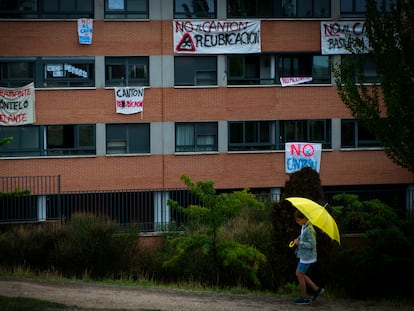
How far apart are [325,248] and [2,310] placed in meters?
8.06

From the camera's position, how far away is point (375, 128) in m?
19.0

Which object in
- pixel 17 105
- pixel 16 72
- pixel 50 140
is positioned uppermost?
pixel 16 72

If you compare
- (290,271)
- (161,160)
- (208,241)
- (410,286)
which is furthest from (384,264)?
(161,160)

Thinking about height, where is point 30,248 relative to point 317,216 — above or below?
below

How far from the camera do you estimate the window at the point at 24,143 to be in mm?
34094

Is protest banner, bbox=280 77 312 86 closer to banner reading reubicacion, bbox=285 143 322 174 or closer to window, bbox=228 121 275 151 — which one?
window, bbox=228 121 275 151

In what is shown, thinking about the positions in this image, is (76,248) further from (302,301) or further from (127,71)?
(127,71)

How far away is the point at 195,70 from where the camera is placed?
116 ft

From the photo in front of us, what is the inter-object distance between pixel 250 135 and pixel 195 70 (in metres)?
3.96

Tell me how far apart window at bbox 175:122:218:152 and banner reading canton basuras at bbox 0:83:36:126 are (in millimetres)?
6577

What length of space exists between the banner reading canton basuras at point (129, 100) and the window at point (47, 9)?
3.74m

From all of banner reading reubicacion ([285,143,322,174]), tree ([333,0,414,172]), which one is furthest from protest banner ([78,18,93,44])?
tree ([333,0,414,172])

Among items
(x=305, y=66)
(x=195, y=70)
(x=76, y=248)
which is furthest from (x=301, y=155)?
(x=76, y=248)

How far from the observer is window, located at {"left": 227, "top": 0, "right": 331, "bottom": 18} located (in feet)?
116
